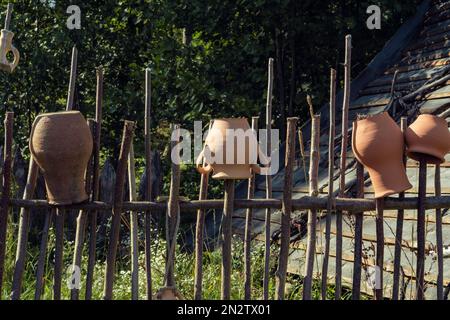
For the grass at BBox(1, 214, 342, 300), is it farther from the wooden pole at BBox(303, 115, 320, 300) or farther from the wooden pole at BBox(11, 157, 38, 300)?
the wooden pole at BBox(303, 115, 320, 300)

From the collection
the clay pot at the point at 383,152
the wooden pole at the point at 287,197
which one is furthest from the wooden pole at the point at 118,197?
the clay pot at the point at 383,152

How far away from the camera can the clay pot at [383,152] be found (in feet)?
9.64

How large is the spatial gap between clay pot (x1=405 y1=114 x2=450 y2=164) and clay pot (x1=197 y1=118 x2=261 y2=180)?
2.21 feet

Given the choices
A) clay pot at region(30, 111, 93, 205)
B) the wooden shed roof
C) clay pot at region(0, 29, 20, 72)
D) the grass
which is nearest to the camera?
clay pot at region(30, 111, 93, 205)

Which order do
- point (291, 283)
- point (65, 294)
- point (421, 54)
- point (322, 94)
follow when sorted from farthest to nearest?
point (322, 94) → point (421, 54) → point (291, 283) → point (65, 294)

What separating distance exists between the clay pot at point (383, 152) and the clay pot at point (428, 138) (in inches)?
1.8

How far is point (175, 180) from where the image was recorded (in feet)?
9.43

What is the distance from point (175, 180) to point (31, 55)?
6217 mm

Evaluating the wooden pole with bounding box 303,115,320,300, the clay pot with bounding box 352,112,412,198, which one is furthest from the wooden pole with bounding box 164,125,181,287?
the clay pot with bounding box 352,112,412,198

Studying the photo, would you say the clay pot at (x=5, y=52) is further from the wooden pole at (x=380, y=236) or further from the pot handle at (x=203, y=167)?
the wooden pole at (x=380, y=236)

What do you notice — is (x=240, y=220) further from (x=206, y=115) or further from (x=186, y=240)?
(x=206, y=115)

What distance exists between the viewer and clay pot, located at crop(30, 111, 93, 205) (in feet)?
9.36

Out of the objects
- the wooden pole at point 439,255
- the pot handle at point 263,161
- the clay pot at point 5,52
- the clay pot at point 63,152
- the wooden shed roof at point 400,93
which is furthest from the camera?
the wooden shed roof at point 400,93
